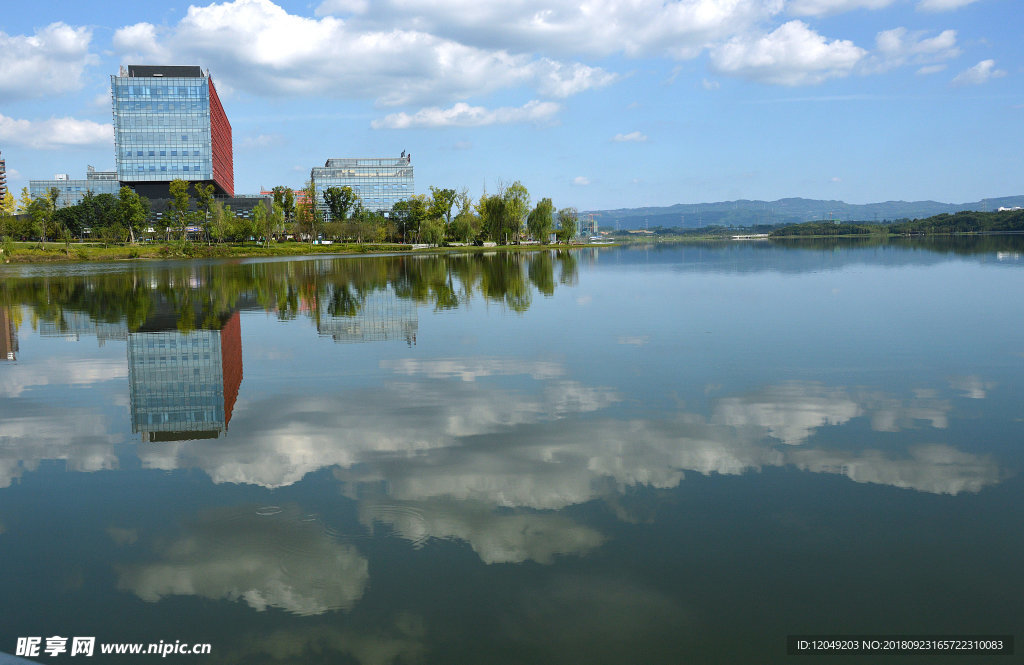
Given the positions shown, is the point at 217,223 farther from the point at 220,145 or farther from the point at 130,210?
the point at 220,145

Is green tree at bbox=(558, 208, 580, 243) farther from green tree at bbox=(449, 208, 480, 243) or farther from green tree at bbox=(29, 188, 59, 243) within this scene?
green tree at bbox=(29, 188, 59, 243)

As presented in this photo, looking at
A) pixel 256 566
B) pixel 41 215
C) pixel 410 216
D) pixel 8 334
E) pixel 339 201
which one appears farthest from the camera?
pixel 410 216

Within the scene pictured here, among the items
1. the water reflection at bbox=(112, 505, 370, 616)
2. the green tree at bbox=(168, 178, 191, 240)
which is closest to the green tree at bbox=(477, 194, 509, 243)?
the green tree at bbox=(168, 178, 191, 240)

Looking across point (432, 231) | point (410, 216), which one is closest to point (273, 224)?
point (432, 231)

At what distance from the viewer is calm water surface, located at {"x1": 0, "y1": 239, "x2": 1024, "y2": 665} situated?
484 centimetres

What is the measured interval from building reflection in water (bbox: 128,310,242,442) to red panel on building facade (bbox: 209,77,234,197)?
132 metres

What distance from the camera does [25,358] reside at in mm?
16109

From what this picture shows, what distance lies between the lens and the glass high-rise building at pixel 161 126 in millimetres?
129500

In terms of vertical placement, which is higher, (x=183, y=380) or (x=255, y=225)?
(x=255, y=225)

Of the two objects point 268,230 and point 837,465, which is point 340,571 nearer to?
point 837,465

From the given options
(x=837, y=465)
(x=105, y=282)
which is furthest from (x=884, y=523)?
(x=105, y=282)

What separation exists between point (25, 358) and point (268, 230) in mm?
98181

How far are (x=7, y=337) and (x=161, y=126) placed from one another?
127 meters

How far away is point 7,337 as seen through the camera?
64.1 feet
